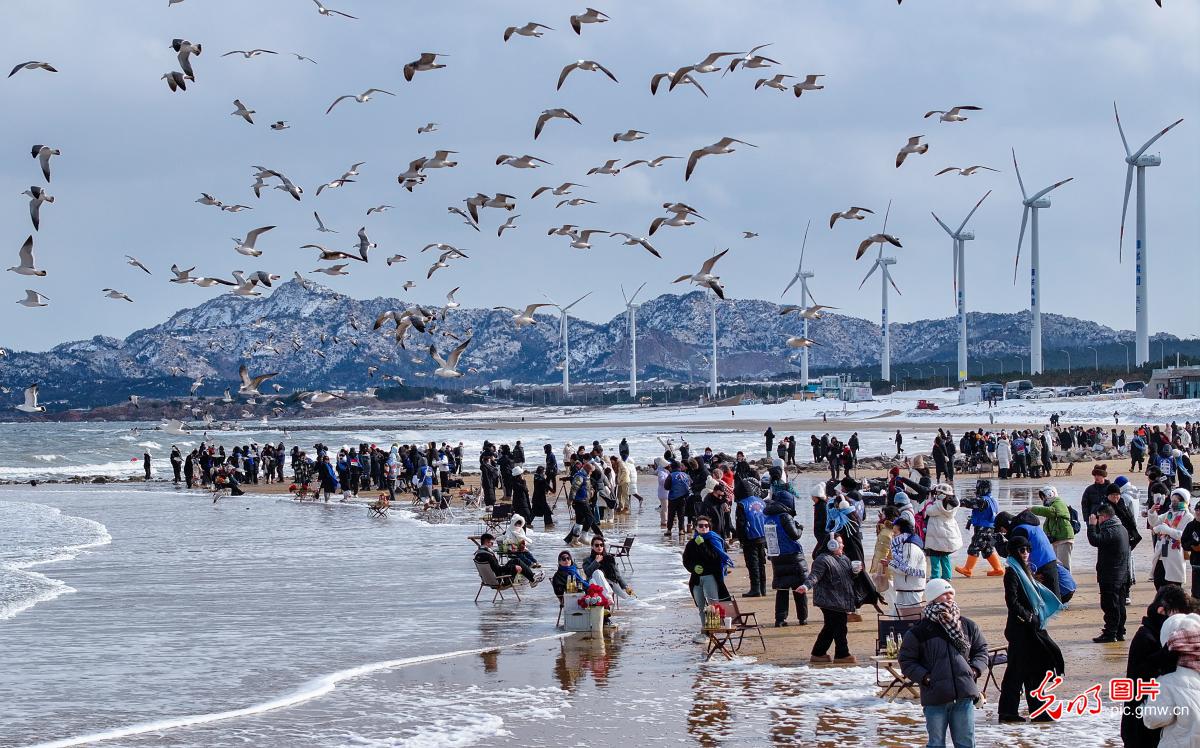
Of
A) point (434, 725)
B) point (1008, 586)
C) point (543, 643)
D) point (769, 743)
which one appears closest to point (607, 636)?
point (543, 643)

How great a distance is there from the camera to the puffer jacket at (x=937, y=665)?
8602 millimetres

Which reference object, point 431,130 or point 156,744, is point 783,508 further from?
point 431,130

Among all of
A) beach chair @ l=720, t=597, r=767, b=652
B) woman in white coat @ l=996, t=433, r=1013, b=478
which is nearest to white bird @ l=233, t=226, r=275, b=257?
beach chair @ l=720, t=597, r=767, b=652

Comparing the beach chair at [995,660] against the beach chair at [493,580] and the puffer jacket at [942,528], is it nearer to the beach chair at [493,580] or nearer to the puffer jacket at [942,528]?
the puffer jacket at [942,528]

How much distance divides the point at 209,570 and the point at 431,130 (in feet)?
30.1

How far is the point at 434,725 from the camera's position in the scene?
1166 cm

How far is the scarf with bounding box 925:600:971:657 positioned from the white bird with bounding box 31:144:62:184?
15.8 m

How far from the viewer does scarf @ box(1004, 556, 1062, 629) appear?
10.0 m

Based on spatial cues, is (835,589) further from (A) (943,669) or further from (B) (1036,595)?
(A) (943,669)

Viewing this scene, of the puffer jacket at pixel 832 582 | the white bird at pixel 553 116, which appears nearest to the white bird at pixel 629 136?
the white bird at pixel 553 116

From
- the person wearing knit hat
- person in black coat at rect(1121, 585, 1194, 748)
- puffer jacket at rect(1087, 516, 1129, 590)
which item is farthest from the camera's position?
puffer jacket at rect(1087, 516, 1129, 590)

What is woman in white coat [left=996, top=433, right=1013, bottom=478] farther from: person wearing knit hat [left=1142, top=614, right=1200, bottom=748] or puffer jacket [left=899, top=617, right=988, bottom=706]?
person wearing knit hat [left=1142, top=614, right=1200, bottom=748]

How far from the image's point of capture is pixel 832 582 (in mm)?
12805

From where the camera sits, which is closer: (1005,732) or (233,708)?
(1005,732)
